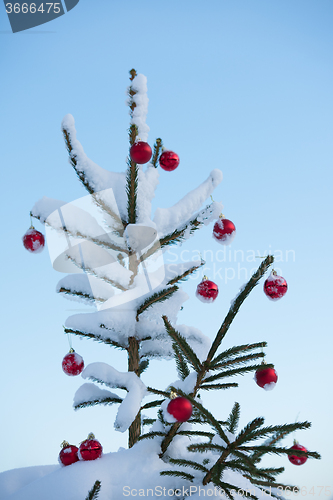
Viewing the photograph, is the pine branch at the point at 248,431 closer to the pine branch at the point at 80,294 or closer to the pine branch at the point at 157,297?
the pine branch at the point at 157,297

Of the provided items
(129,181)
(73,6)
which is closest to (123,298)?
(129,181)

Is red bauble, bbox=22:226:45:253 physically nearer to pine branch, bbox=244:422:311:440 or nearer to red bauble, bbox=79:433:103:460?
red bauble, bbox=79:433:103:460

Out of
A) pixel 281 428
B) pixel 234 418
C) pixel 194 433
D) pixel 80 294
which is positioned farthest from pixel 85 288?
pixel 281 428

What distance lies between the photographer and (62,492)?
1.77m

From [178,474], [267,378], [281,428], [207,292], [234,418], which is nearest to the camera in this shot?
[281,428]

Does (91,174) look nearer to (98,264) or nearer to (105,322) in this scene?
(98,264)

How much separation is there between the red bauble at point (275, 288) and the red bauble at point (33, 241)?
1926 millimetres

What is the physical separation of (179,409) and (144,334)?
3.79 feet

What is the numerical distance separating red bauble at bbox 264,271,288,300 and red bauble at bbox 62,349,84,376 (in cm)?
167

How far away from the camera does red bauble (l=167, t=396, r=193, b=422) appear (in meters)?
1.58

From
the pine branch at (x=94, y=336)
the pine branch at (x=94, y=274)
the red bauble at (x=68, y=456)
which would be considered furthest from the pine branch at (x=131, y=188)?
the red bauble at (x=68, y=456)

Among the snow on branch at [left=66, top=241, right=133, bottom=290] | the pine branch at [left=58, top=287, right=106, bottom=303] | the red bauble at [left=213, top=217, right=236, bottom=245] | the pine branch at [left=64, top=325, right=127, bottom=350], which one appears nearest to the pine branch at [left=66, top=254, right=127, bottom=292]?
the snow on branch at [left=66, top=241, right=133, bottom=290]

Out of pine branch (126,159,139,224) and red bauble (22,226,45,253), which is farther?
red bauble (22,226,45,253)

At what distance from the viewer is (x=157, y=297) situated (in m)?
2.42
